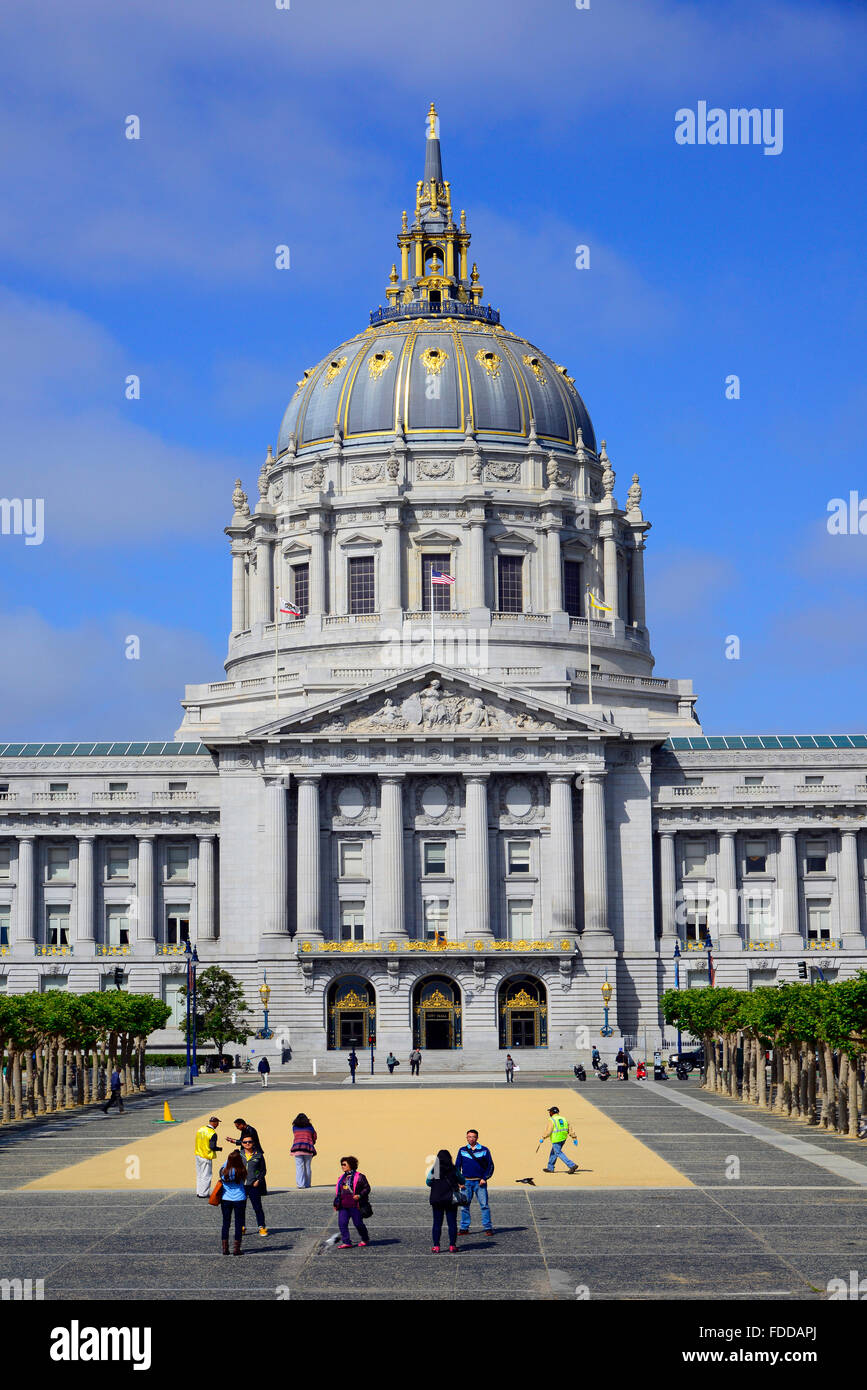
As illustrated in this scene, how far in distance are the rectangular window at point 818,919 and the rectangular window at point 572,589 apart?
109 feet

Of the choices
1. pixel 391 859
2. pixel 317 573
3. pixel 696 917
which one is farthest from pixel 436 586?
pixel 696 917

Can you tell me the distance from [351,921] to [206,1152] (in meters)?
75.1

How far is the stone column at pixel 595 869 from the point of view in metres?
113

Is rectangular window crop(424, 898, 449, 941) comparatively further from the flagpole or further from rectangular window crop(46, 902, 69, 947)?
rectangular window crop(46, 902, 69, 947)

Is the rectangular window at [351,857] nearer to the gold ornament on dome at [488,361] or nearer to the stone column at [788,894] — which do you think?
the stone column at [788,894]

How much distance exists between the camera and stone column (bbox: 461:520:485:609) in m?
138

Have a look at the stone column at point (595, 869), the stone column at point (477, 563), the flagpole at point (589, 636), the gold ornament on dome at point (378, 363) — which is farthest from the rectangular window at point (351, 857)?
the gold ornament on dome at point (378, 363)

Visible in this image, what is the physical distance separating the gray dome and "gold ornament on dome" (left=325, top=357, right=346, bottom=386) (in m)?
0.12

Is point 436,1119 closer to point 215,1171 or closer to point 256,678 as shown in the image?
point 215,1171

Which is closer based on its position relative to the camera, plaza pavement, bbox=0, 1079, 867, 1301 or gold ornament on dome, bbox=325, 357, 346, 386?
plaza pavement, bbox=0, 1079, 867, 1301

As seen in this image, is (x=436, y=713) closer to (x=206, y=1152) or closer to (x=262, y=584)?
(x=262, y=584)

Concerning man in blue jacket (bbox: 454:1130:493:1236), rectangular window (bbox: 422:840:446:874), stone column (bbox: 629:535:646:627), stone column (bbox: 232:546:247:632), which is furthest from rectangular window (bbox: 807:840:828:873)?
man in blue jacket (bbox: 454:1130:493:1236)

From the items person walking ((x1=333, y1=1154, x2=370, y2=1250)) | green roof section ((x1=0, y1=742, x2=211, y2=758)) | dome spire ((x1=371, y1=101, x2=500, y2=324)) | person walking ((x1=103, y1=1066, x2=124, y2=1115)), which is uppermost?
dome spire ((x1=371, y1=101, x2=500, y2=324))

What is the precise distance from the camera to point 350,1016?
112 m
